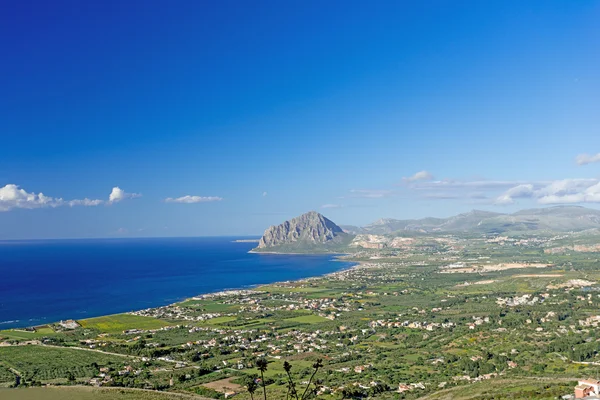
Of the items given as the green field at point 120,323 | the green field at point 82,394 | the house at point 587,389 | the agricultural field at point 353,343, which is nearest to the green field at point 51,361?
the agricultural field at point 353,343

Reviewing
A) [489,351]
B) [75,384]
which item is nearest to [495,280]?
[489,351]

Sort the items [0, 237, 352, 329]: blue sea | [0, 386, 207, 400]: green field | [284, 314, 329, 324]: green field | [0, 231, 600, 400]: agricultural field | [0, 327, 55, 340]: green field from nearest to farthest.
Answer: [0, 386, 207, 400]: green field, [0, 231, 600, 400]: agricultural field, [0, 327, 55, 340]: green field, [284, 314, 329, 324]: green field, [0, 237, 352, 329]: blue sea

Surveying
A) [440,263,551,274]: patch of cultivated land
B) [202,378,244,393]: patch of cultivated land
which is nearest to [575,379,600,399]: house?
[202,378,244,393]: patch of cultivated land

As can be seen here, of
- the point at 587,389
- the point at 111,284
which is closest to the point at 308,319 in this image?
the point at 587,389

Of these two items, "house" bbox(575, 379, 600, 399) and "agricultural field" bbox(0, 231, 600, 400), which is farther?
"agricultural field" bbox(0, 231, 600, 400)

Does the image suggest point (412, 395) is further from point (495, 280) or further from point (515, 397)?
point (495, 280)

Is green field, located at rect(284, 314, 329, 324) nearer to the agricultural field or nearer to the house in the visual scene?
the agricultural field

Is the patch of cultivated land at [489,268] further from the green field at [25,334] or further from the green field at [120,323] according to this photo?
the green field at [25,334]

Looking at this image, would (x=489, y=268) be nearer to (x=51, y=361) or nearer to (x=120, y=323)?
(x=120, y=323)
